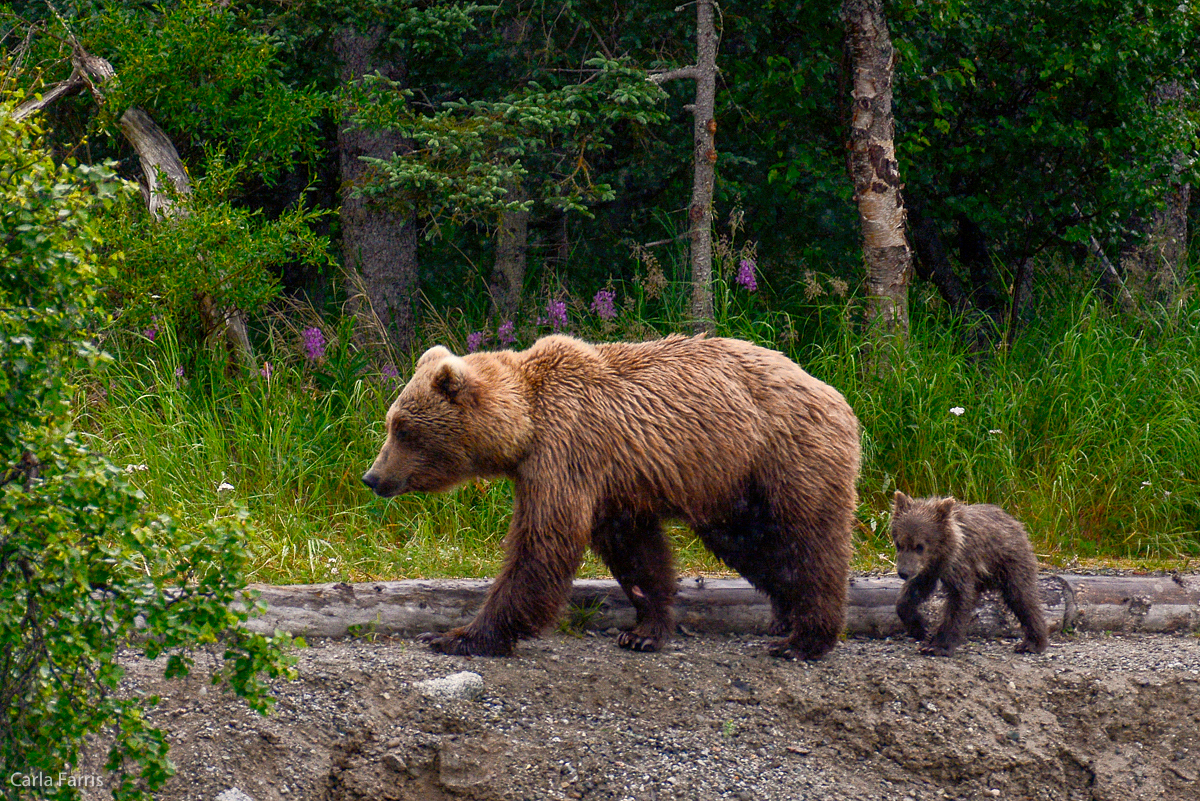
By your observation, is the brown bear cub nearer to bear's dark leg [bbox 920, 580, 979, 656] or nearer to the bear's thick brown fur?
bear's dark leg [bbox 920, 580, 979, 656]

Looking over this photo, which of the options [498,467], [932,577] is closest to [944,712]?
[932,577]

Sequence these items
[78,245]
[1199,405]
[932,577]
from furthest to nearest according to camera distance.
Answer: [1199,405], [932,577], [78,245]

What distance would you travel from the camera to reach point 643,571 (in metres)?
4.80

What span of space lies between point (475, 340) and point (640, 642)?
9.60 feet

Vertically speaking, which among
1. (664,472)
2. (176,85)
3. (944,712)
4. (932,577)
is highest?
(176,85)

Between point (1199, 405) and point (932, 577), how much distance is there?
3.09 meters

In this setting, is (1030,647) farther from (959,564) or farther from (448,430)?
(448,430)

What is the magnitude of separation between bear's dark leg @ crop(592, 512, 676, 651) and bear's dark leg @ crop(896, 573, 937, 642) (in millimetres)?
1075

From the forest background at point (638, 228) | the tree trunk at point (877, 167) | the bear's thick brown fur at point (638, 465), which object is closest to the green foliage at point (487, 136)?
the forest background at point (638, 228)

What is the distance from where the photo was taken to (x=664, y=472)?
4488 mm

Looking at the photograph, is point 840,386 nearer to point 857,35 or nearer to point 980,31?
point 857,35

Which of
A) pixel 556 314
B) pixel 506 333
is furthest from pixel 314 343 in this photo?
pixel 556 314

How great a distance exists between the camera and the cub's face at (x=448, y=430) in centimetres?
440

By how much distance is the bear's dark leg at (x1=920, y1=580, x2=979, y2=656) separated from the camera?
15.6 ft
